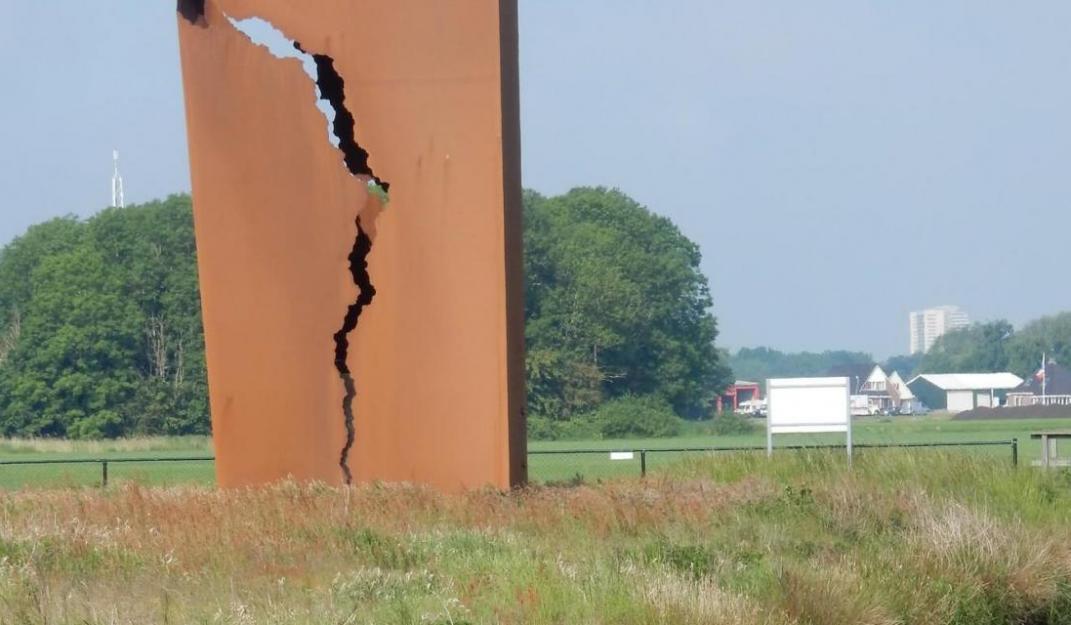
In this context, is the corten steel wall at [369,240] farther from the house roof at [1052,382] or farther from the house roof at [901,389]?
the house roof at [901,389]

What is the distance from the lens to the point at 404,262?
13.5 meters

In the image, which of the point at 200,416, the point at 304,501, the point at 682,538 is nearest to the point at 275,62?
the point at 304,501

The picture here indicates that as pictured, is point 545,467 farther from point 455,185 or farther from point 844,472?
point 455,185

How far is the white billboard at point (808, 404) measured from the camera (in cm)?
2141

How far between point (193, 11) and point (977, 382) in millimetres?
119903

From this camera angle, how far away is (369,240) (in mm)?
13609

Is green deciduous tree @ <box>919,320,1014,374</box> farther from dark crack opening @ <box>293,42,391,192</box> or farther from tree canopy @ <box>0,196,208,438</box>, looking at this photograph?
dark crack opening @ <box>293,42,391,192</box>

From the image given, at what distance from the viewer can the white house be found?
124688mm

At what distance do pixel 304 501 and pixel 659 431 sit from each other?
171 ft

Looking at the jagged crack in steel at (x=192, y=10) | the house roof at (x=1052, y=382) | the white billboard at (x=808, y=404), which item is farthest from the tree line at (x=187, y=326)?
the jagged crack in steel at (x=192, y=10)

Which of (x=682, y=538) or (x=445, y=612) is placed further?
(x=682, y=538)

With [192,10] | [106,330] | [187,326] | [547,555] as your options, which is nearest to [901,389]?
[187,326]

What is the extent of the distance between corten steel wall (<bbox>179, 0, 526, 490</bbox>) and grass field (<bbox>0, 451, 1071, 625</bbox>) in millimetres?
548

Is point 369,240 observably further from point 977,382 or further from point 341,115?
point 977,382
